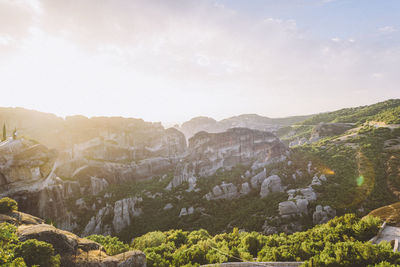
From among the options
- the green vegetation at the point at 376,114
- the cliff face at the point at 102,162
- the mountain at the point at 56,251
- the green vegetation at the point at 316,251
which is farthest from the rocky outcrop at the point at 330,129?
the mountain at the point at 56,251

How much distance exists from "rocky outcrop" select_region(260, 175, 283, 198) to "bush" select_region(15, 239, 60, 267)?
49.6 meters

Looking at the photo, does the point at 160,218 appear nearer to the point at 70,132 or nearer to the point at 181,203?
the point at 181,203

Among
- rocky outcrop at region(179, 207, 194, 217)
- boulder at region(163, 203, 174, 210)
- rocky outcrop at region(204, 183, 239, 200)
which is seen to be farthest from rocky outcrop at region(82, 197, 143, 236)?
rocky outcrop at region(204, 183, 239, 200)

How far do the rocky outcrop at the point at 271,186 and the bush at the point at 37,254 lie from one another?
163ft

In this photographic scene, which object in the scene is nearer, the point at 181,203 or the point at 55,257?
the point at 55,257

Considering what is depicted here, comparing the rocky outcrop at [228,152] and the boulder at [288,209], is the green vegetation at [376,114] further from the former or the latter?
the boulder at [288,209]

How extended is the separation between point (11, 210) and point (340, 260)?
32442 mm

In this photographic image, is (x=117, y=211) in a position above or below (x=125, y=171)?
below

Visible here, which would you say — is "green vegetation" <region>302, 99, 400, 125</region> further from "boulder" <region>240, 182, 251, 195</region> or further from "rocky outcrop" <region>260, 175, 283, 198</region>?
Result: "boulder" <region>240, 182, 251, 195</region>

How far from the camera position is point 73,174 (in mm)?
72250

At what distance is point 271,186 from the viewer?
52812mm

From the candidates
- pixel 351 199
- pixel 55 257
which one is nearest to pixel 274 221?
pixel 351 199

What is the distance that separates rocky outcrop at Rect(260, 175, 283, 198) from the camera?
5195cm

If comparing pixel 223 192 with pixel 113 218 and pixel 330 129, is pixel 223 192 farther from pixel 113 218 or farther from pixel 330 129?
pixel 330 129
